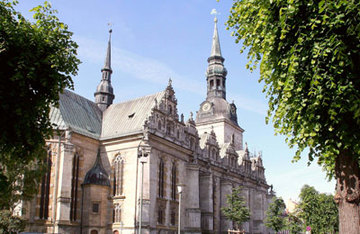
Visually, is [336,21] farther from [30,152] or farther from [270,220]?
[270,220]

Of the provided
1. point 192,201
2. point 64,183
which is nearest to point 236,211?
point 192,201

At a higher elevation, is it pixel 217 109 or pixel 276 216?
pixel 217 109

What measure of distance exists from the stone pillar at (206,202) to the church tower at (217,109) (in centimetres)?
1771

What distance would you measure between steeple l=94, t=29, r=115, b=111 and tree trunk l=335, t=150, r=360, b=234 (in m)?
42.3

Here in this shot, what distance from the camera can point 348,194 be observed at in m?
12.1

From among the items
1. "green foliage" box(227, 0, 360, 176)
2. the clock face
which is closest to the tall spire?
the clock face

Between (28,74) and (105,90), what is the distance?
126 ft

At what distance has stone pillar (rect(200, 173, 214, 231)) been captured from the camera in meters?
52.6

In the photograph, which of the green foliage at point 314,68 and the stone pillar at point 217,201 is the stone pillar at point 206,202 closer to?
the stone pillar at point 217,201

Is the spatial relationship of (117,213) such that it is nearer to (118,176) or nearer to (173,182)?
(118,176)

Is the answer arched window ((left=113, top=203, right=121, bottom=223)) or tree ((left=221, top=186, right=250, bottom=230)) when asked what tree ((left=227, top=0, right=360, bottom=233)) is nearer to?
arched window ((left=113, top=203, right=121, bottom=223))

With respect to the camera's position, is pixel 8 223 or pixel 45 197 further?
pixel 45 197

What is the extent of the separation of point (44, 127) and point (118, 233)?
85.0ft

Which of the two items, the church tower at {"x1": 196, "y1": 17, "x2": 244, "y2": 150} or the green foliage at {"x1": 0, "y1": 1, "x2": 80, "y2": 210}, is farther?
the church tower at {"x1": 196, "y1": 17, "x2": 244, "y2": 150}
